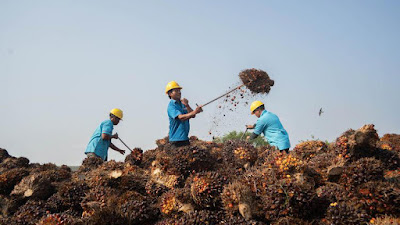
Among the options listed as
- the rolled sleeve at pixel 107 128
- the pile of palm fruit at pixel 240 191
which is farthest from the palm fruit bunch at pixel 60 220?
the rolled sleeve at pixel 107 128

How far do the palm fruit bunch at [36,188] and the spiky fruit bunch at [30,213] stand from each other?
0.32 m

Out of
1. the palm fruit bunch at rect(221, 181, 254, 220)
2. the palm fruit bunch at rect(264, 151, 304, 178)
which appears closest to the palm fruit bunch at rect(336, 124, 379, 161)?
the palm fruit bunch at rect(264, 151, 304, 178)

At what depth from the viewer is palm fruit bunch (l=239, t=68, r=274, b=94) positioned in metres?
10.4

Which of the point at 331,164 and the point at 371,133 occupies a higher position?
the point at 371,133

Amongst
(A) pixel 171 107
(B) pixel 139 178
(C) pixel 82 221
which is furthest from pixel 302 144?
(C) pixel 82 221

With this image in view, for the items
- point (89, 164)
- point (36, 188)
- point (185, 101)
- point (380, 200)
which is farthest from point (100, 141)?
point (380, 200)

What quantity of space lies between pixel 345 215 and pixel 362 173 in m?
0.99

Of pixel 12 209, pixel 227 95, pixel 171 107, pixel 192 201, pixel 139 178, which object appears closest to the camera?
pixel 192 201

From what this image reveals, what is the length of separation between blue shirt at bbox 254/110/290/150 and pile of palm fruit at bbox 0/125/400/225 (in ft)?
7.81

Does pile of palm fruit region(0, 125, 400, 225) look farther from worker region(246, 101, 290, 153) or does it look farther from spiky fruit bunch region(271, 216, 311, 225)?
worker region(246, 101, 290, 153)

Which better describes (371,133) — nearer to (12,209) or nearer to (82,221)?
(82,221)

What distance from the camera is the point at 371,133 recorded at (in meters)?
5.80

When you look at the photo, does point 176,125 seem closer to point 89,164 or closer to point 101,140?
point 89,164

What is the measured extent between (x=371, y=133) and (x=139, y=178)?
14.2 feet
